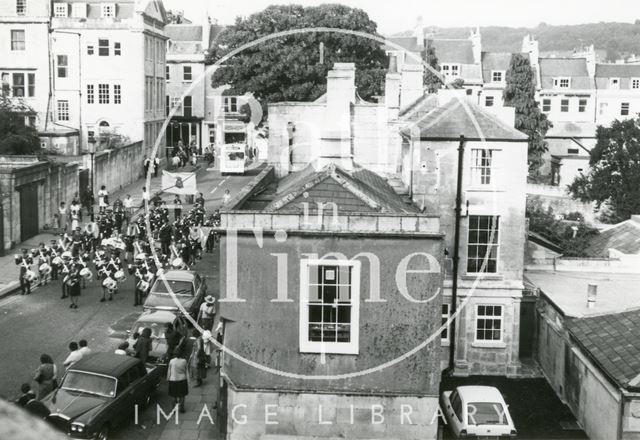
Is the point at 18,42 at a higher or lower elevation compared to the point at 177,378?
higher

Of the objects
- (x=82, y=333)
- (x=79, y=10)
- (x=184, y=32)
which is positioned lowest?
(x=82, y=333)

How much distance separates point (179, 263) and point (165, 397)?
9932 millimetres

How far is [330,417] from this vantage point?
51.0 ft

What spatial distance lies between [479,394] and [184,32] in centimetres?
6692

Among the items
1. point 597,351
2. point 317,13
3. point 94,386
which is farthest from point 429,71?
point 94,386

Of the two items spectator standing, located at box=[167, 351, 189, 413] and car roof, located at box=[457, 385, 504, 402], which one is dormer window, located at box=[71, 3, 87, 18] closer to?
spectator standing, located at box=[167, 351, 189, 413]

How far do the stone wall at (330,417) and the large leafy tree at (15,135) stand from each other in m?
34.1

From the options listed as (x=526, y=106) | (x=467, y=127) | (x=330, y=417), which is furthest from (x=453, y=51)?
(x=330, y=417)

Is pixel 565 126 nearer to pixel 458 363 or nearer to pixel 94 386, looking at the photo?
pixel 458 363

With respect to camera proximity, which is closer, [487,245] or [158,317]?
[158,317]

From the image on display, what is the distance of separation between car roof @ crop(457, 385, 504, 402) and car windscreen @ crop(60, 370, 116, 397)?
25.3 ft

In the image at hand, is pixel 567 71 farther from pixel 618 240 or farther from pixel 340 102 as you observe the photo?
pixel 340 102

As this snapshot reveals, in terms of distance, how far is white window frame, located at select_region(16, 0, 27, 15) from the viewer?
188 ft

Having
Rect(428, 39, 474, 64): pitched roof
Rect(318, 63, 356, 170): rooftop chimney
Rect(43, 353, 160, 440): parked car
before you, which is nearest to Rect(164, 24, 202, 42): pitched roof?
Rect(428, 39, 474, 64): pitched roof
